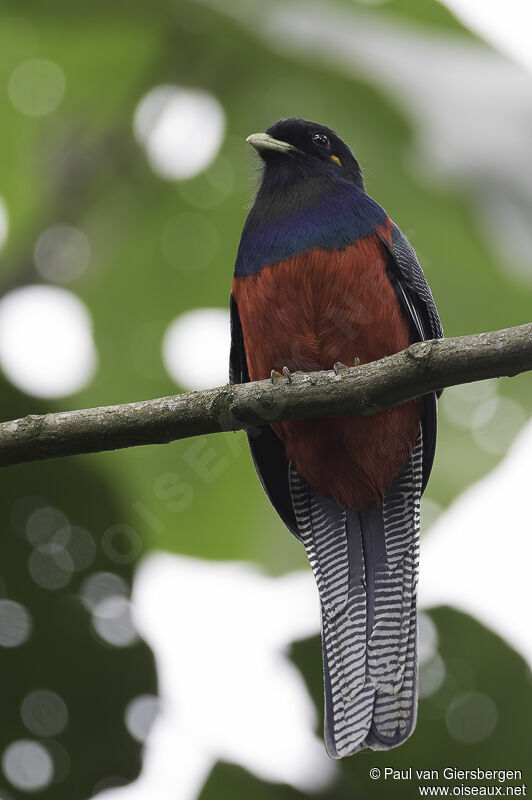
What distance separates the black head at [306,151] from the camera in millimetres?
4398

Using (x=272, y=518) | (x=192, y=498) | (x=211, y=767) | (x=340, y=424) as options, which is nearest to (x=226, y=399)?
(x=192, y=498)

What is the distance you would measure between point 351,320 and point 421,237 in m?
0.71

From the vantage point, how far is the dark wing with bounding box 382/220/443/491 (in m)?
3.96

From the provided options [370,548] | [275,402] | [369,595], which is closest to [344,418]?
[370,548]

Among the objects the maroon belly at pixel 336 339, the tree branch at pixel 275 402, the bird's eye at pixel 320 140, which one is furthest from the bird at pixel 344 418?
the tree branch at pixel 275 402

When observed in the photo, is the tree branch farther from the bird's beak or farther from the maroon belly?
the bird's beak

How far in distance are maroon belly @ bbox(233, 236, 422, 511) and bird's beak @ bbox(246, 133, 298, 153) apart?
0.68 meters

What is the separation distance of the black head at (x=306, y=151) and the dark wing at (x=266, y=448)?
0.74 m

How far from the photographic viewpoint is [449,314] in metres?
3.23

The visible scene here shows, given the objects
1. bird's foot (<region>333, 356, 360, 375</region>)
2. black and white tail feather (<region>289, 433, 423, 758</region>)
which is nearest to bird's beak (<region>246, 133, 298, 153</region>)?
bird's foot (<region>333, 356, 360, 375</region>)

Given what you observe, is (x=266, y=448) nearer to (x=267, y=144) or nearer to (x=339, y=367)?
(x=339, y=367)

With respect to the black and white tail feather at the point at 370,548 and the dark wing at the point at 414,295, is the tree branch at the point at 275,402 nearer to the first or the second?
the black and white tail feather at the point at 370,548

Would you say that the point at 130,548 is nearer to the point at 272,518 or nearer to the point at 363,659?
the point at 272,518

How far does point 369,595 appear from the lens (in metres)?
3.94
